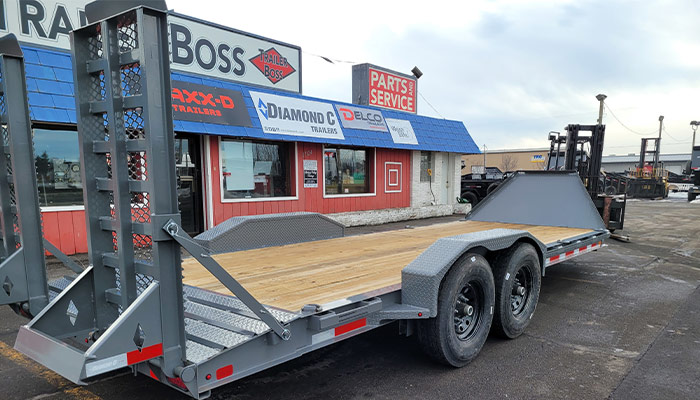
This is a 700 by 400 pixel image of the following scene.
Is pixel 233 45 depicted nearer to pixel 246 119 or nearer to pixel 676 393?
Answer: pixel 246 119

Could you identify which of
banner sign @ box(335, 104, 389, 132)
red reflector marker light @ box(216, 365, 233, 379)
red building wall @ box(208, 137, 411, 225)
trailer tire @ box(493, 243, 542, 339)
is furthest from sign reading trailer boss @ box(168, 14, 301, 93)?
red reflector marker light @ box(216, 365, 233, 379)

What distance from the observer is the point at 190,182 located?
997cm

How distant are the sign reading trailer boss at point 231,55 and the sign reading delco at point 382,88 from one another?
2826 millimetres

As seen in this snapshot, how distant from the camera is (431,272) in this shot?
3.33 meters

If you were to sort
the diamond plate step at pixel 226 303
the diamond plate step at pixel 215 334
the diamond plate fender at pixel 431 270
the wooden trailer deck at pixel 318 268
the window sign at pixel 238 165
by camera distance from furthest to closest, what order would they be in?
the window sign at pixel 238 165 → the wooden trailer deck at pixel 318 268 → the diamond plate fender at pixel 431 270 → the diamond plate step at pixel 226 303 → the diamond plate step at pixel 215 334

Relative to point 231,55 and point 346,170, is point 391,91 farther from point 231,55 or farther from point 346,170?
point 231,55

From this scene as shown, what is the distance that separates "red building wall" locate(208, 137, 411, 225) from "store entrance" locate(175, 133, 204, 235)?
337mm

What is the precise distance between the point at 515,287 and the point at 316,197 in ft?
27.8

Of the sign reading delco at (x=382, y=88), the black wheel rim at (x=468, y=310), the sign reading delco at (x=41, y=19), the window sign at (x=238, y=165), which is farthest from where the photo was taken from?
the sign reading delco at (x=382, y=88)

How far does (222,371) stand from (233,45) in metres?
10.8

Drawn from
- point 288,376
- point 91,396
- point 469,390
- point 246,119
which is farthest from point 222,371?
point 246,119

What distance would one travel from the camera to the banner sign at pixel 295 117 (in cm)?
1059

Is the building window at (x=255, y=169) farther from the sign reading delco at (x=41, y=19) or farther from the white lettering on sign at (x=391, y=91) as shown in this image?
the white lettering on sign at (x=391, y=91)

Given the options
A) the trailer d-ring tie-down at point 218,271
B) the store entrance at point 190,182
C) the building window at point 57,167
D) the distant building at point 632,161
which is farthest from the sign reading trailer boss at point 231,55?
the distant building at point 632,161
